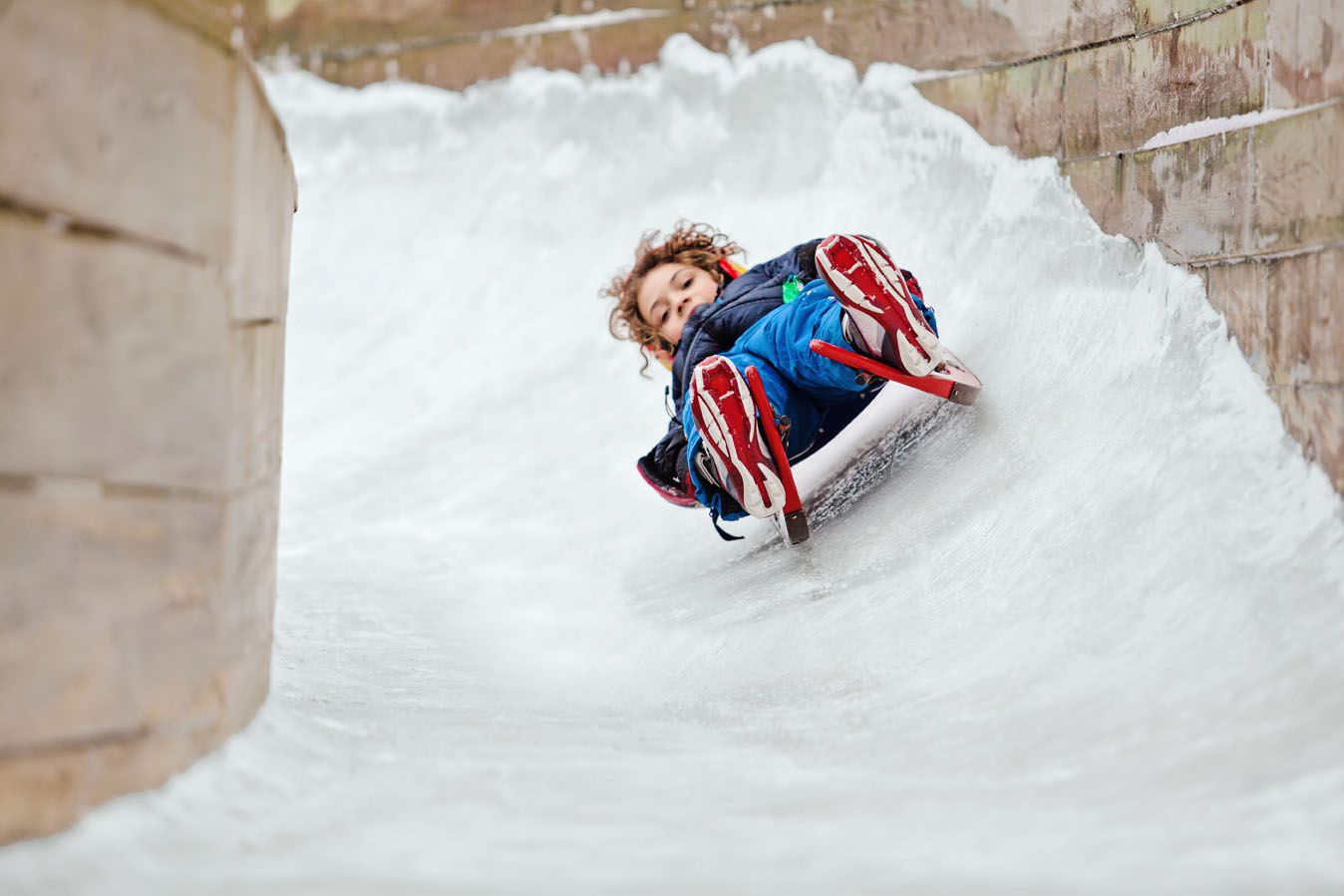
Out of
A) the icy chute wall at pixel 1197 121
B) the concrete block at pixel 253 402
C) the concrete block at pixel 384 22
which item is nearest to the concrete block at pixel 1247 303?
the icy chute wall at pixel 1197 121

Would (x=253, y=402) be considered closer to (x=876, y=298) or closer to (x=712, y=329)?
(x=876, y=298)

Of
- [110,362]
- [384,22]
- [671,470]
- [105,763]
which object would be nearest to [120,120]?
[110,362]

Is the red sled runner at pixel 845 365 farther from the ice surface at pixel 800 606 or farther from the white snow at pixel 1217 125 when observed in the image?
the white snow at pixel 1217 125

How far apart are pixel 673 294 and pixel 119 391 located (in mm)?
1533

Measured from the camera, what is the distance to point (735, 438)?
1775 mm

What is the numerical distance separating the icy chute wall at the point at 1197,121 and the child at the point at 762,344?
0.38 metres

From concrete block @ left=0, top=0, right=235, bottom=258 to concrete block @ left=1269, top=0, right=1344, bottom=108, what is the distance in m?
1.14

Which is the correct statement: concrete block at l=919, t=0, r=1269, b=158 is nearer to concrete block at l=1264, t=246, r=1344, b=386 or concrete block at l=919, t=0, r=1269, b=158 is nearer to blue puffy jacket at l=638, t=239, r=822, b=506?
concrete block at l=1264, t=246, r=1344, b=386

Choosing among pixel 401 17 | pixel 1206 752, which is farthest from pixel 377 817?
pixel 401 17

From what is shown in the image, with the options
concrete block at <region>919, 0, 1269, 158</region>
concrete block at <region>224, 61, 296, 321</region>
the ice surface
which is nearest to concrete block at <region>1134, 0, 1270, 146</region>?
concrete block at <region>919, 0, 1269, 158</region>

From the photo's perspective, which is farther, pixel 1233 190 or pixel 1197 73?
pixel 1197 73

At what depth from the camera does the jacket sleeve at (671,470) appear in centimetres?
204

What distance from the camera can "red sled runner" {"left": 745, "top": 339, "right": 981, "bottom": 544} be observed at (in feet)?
5.95

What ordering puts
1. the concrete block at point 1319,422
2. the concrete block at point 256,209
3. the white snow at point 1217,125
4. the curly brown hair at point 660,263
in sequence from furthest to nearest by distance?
the curly brown hair at point 660,263 → the white snow at point 1217,125 → the concrete block at point 1319,422 → the concrete block at point 256,209
